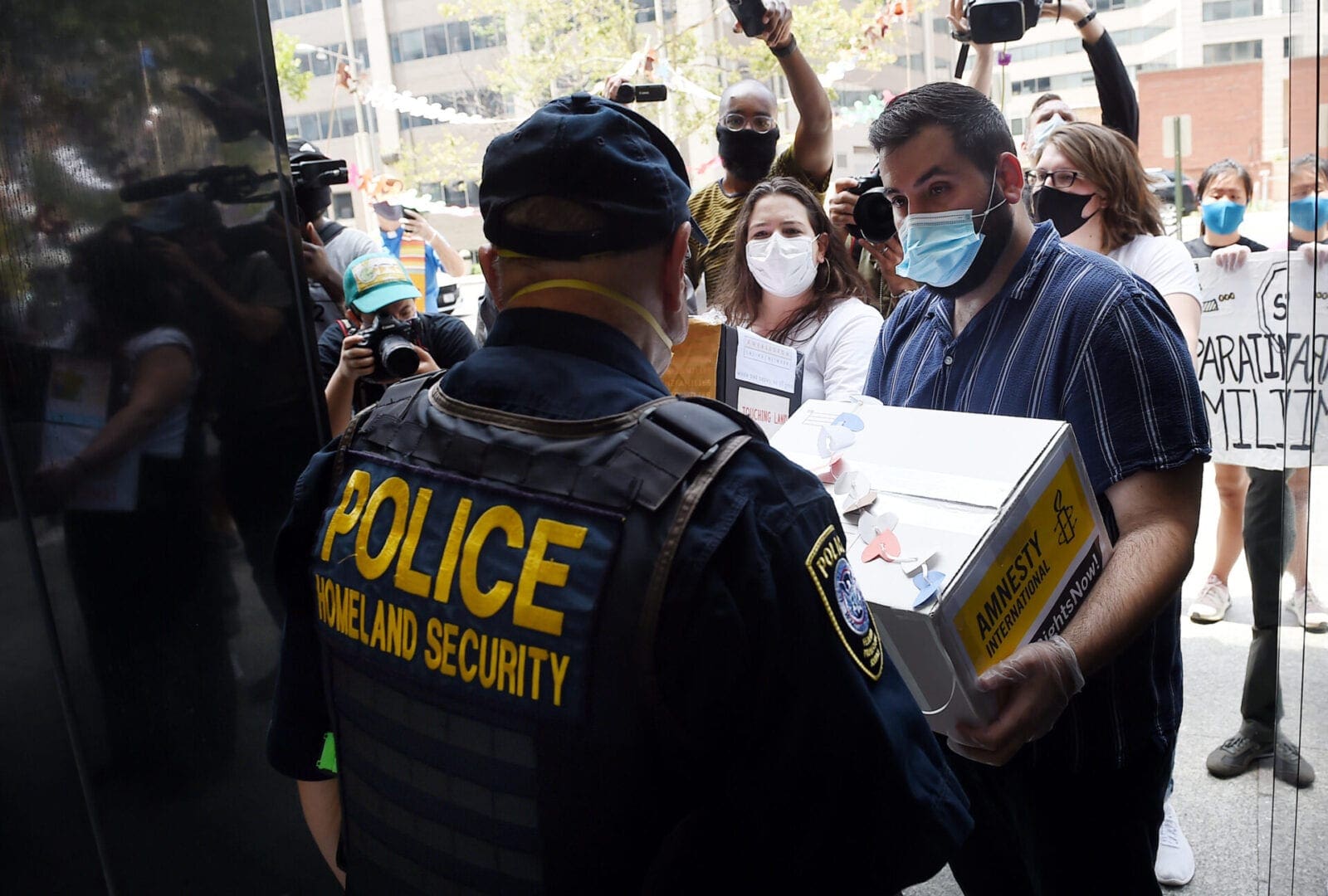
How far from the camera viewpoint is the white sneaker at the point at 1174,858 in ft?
9.31

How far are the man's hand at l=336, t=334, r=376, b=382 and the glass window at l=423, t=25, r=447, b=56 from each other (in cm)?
2350

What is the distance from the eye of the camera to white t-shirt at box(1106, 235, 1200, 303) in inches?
128

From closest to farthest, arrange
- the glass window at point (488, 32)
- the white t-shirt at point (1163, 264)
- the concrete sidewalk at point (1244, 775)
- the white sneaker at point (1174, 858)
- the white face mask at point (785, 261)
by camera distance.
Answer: the concrete sidewalk at point (1244, 775) < the white sneaker at point (1174, 858) < the white face mask at point (785, 261) < the white t-shirt at point (1163, 264) < the glass window at point (488, 32)

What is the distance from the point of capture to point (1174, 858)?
113 inches

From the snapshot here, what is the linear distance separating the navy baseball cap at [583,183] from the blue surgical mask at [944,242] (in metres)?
0.79

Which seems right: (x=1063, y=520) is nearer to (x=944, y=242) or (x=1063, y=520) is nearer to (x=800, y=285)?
(x=944, y=242)

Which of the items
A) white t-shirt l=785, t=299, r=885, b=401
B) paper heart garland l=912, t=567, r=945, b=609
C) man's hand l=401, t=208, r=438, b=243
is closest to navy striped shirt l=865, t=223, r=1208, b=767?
paper heart garland l=912, t=567, r=945, b=609

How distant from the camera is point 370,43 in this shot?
25562 millimetres

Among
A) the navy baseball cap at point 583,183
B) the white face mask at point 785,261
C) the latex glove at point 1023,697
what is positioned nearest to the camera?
the navy baseball cap at point 583,183

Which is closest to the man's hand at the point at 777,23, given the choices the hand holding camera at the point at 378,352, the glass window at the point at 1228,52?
the hand holding camera at the point at 378,352

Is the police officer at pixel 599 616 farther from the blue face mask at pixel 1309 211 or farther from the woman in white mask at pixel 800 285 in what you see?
the woman in white mask at pixel 800 285

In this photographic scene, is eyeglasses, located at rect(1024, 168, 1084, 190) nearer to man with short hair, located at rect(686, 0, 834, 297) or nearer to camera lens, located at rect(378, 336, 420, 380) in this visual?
man with short hair, located at rect(686, 0, 834, 297)

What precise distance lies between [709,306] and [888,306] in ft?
2.13

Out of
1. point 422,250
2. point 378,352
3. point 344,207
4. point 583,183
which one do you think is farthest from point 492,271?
point 344,207
